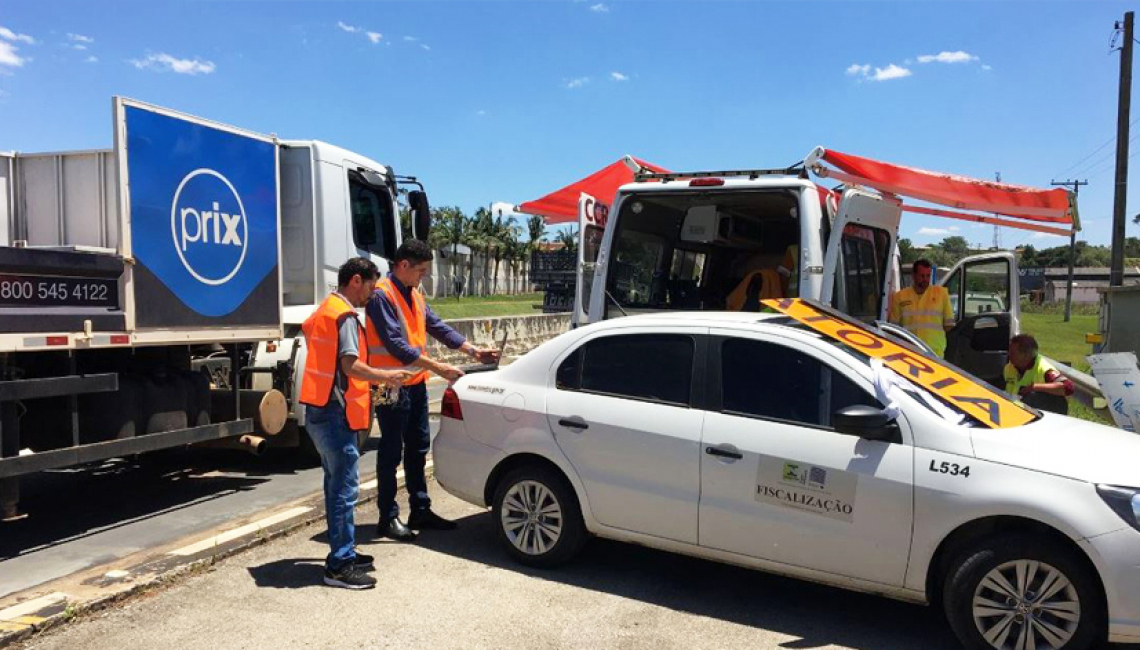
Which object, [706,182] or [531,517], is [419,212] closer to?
[706,182]

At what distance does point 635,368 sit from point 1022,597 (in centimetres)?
221

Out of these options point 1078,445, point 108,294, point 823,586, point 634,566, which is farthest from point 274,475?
point 1078,445

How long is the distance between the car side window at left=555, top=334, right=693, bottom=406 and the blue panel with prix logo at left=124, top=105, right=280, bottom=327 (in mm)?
2943

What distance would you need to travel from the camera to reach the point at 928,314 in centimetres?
736

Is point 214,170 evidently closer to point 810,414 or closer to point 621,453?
point 621,453

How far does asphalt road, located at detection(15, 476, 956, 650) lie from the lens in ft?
12.7

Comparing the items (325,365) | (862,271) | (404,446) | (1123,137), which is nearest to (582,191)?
(862,271)

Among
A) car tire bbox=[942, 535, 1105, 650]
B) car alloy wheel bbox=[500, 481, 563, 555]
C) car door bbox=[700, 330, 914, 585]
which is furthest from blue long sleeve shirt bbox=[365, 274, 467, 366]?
car tire bbox=[942, 535, 1105, 650]

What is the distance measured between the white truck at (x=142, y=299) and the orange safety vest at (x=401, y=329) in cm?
165

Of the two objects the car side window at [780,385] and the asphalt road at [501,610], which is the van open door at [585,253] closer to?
the asphalt road at [501,610]

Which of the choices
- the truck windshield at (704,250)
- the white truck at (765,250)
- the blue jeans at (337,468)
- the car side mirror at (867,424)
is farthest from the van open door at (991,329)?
the blue jeans at (337,468)

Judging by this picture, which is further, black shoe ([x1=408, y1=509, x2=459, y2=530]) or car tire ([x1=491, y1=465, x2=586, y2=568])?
black shoe ([x1=408, y1=509, x2=459, y2=530])

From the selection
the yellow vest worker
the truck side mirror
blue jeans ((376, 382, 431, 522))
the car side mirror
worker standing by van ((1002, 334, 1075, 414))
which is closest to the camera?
the car side mirror

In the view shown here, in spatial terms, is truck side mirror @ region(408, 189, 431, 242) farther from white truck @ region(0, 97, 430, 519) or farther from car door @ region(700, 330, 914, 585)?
car door @ region(700, 330, 914, 585)
